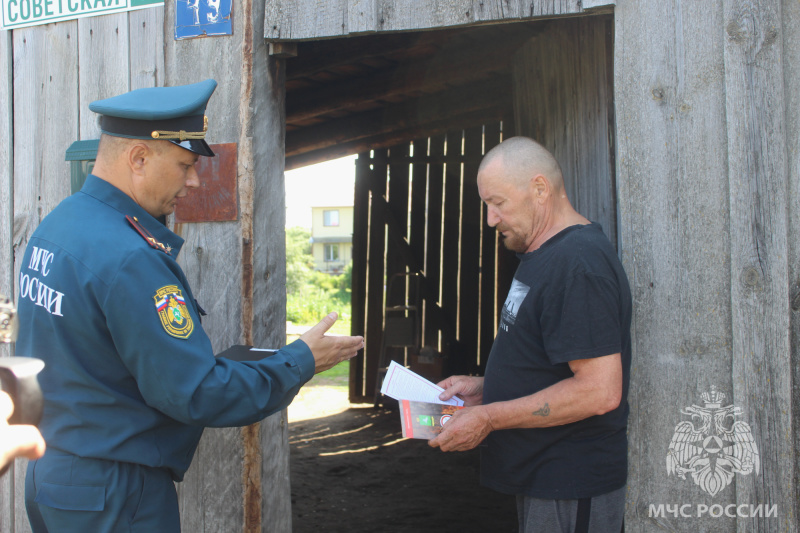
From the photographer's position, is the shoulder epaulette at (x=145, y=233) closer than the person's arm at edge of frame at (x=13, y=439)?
No

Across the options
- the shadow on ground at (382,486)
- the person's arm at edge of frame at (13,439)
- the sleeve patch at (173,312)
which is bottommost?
the shadow on ground at (382,486)

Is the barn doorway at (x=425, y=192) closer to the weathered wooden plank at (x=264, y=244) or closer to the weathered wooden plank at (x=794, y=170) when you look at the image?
the weathered wooden plank at (x=794, y=170)

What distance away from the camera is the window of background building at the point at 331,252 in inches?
1913

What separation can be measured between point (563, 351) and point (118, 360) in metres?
1.24

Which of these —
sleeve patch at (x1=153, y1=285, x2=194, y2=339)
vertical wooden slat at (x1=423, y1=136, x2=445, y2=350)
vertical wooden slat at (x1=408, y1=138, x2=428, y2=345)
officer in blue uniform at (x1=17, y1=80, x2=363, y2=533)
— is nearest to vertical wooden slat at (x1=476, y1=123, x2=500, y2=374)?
vertical wooden slat at (x1=423, y1=136, x2=445, y2=350)

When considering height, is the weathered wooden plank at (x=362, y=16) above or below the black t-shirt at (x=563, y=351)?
above

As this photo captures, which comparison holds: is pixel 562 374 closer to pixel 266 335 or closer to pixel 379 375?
pixel 266 335

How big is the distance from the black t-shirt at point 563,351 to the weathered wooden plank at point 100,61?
69.9 inches

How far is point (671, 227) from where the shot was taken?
2059 mm

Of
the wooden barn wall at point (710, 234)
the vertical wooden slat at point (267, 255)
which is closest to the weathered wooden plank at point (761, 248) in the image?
the wooden barn wall at point (710, 234)

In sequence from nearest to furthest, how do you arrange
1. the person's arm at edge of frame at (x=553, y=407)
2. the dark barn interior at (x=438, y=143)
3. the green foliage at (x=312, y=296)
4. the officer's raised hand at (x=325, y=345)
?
1. the person's arm at edge of frame at (x=553, y=407)
2. the officer's raised hand at (x=325, y=345)
3. the dark barn interior at (x=438, y=143)
4. the green foliage at (x=312, y=296)

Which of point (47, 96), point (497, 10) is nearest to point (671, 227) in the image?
point (497, 10)

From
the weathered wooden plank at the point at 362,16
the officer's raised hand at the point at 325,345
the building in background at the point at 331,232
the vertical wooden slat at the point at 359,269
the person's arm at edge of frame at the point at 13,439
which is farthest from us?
the building in background at the point at 331,232

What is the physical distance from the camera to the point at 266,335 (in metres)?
2.39
